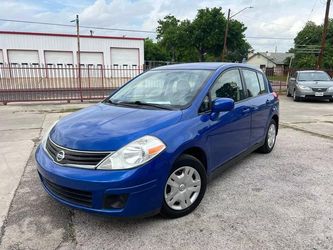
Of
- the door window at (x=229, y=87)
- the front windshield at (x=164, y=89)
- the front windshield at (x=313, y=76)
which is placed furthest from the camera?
the front windshield at (x=313, y=76)

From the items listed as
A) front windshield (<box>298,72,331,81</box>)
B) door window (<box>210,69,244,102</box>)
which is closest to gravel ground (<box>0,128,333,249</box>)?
door window (<box>210,69,244,102</box>)

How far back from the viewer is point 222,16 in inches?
1677

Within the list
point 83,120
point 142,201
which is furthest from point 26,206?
point 142,201

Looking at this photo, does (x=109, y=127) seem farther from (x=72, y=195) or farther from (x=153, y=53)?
(x=153, y=53)

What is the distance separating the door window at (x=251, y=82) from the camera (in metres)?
4.59

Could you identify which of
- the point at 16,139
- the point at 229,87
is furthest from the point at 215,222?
the point at 16,139

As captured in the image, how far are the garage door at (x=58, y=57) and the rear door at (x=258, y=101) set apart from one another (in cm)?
2718

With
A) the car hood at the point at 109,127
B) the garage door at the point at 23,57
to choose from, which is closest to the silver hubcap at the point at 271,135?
the car hood at the point at 109,127

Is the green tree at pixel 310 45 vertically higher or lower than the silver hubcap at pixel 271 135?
higher

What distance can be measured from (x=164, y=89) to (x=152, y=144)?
4.10 ft

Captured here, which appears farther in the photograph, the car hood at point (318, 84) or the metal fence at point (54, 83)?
the car hood at point (318, 84)

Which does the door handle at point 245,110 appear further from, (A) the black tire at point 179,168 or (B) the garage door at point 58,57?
(B) the garage door at point 58,57

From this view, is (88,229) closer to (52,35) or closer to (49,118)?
(49,118)

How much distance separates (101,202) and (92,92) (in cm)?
→ 1240
